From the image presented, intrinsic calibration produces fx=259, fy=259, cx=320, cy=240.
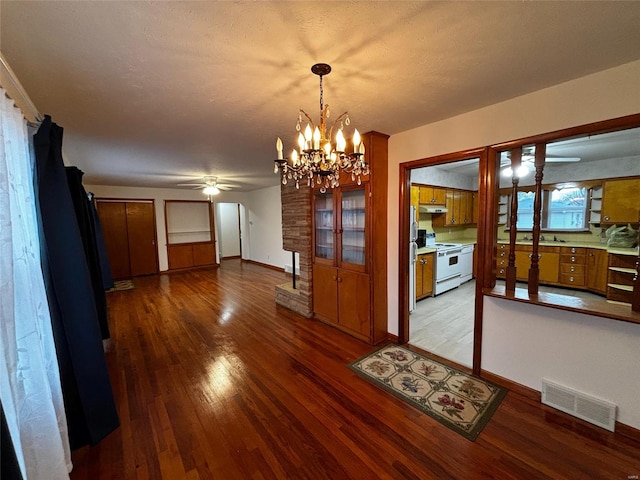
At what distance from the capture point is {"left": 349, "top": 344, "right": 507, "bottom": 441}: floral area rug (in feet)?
6.40

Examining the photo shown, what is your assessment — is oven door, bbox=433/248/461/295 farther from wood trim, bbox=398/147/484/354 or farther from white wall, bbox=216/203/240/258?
white wall, bbox=216/203/240/258

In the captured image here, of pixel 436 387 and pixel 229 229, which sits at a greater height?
pixel 229 229

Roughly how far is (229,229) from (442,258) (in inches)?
295

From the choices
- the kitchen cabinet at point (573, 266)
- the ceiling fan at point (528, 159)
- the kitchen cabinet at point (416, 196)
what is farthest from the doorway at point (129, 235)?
the kitchen cabinet at point (573, 266)

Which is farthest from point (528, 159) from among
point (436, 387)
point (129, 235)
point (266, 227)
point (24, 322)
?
point (129, 235)

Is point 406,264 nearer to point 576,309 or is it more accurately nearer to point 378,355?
point 378,355

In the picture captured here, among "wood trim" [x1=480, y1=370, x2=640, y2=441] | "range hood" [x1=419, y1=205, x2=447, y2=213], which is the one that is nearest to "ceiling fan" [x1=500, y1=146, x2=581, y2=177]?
"range hood" [x1=419, y1=205, x2=447, y2=213]

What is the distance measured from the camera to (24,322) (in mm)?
1320

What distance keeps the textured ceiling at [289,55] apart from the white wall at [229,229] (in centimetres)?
709

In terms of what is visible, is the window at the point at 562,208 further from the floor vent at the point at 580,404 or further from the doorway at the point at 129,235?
the doorway at the point at 129,235

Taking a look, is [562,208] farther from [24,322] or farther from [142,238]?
[142,238]

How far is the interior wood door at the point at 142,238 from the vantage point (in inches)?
265

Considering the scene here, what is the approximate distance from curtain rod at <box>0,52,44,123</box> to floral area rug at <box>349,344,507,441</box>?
11.0 feet

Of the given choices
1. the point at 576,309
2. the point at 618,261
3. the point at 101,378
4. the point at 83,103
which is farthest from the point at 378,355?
the point at 618,261
